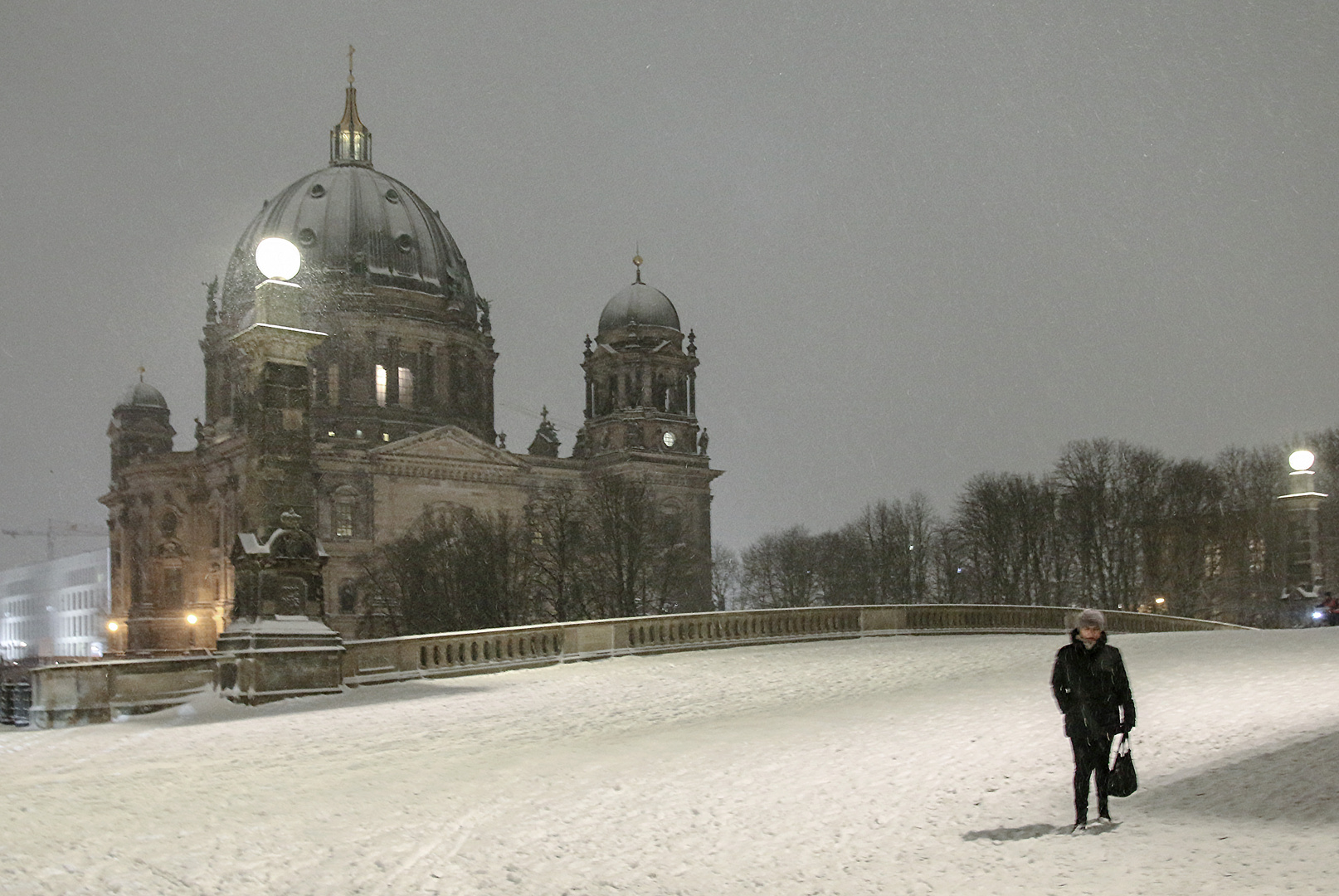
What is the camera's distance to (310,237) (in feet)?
315

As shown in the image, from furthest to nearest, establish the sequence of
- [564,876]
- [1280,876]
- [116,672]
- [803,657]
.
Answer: [803,657] < [116,672] < [564,876] < [1280,876]

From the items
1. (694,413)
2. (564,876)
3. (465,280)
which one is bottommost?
(564,876)

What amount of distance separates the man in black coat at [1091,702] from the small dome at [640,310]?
3426 inches

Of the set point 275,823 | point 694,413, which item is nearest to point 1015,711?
point 275,823

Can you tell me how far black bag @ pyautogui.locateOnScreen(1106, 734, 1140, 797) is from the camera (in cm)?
1023

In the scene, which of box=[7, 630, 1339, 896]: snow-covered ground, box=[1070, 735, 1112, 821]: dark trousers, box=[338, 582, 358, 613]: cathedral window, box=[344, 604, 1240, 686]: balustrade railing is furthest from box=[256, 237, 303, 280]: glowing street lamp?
box=[338, 582, 358, 613]: cathedral window

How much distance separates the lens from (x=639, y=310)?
97438 millimetres

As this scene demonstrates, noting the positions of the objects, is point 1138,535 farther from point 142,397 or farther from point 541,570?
point 142,397

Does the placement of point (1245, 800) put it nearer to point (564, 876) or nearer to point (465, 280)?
point (564, 876)

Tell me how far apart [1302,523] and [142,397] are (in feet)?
293

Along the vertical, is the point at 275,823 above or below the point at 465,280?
below

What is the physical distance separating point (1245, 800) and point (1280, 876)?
2156 mm

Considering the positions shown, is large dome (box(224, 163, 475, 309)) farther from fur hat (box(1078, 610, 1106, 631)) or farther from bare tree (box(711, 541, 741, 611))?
fur hat (box(1078, 610, 1106, 631))

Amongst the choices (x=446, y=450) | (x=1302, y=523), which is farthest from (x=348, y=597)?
(x=1302, y=523)
